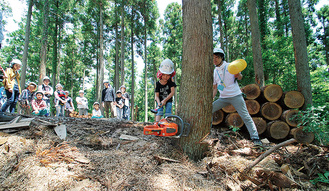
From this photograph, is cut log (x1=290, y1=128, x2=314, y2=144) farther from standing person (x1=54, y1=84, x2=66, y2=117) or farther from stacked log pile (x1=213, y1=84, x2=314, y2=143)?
standing person (x1=54, y1=84, x2=66, y2=117)

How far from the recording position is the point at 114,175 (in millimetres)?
1618

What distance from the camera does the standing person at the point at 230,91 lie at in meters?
2.87

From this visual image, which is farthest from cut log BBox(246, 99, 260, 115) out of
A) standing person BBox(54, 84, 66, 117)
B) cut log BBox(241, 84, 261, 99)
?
standing person BBox(54, 84, 66, 117)

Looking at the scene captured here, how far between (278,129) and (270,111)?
43cm

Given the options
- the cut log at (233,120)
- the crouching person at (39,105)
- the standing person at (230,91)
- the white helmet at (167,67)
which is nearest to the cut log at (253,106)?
the cut log at (233,120)

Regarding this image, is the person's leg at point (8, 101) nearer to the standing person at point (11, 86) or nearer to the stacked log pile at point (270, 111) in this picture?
the standing person at point (11, 86)

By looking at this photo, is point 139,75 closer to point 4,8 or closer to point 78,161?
point 4,8

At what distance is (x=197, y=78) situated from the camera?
2.31 metres

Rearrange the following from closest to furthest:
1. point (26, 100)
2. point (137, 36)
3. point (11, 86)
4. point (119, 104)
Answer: point (11, 86), point (26, 100), point (119, 104), point (137, 36)

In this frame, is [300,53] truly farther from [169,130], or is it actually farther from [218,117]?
[169,130]

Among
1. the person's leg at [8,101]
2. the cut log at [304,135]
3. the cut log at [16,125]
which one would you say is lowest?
the cut log at [304,135]

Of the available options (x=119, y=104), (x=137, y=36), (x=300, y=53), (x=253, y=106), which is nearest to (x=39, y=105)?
(x=119, y=104)

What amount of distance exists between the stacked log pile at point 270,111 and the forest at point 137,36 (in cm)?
510

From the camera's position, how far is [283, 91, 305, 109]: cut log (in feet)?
11.9
